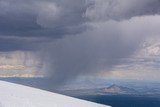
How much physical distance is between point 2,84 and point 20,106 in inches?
408

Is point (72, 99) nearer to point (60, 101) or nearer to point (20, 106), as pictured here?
point (60, 101)

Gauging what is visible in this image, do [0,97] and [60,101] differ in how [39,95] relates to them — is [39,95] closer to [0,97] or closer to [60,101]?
[60,101]

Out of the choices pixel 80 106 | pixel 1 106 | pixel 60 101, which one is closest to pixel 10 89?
pixel 1 106

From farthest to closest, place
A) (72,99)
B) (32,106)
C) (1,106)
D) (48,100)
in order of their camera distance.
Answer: (72,99) → (48,100) → (32,106) → (1,106)

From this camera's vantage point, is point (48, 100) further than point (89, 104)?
No

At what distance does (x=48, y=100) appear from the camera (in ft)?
378

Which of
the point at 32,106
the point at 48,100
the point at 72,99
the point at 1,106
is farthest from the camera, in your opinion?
the point at 72,99

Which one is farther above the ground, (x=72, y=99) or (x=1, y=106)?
(x=72, y=99)

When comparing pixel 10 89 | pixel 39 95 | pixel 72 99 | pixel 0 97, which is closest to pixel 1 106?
pixel 0 97

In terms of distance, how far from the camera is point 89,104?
125438 millimetres

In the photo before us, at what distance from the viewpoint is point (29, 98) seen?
110m

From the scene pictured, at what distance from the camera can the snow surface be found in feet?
341

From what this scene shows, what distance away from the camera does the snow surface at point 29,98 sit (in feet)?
341

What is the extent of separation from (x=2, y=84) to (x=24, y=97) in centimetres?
793
